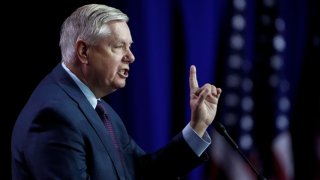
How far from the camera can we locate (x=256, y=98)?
2.99 m

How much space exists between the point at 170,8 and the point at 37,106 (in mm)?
1439

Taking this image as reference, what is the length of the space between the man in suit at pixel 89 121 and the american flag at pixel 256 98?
1115 mm

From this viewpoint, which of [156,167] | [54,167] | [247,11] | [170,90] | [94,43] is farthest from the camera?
[247,11]

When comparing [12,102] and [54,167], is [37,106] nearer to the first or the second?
[54,167]

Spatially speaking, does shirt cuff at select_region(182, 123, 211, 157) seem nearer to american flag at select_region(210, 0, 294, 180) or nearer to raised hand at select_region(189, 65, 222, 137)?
raised hand at select_region(189, 65, 222, 137)

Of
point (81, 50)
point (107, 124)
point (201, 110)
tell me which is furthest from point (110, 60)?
point (201, 110)

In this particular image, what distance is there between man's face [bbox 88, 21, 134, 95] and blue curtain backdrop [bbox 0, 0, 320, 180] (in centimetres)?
83

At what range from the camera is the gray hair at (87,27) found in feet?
5.49

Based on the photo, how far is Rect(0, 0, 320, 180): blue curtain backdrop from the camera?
2.45 m

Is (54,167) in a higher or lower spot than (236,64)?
higher

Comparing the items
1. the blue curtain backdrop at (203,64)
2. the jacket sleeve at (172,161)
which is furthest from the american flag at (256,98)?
the jacket sleeve at (172,161)

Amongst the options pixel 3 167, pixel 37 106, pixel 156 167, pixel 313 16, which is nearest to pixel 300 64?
pixel 313 16

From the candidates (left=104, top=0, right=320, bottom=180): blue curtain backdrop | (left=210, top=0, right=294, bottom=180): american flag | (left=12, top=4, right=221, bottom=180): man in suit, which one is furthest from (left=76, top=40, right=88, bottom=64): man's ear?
(left=210, top=0, right=294, bottom=180): american flag

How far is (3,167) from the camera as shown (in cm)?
242
